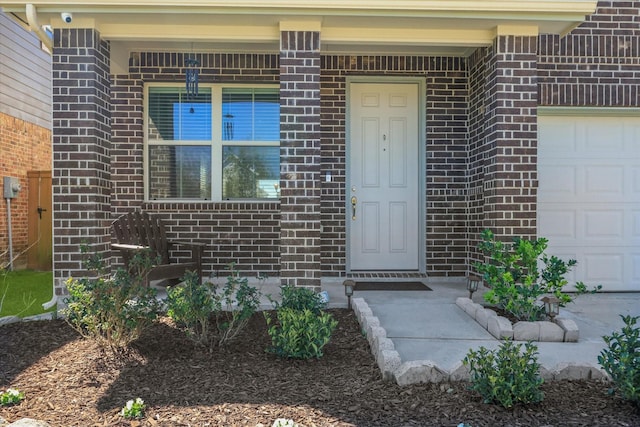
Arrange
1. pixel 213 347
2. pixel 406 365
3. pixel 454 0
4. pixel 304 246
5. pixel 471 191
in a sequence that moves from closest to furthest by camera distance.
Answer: pixel 406 365, pixel 213 347, pixel 454 0, pixel 304 246, pixel 471 191

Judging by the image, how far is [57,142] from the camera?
16.3ft

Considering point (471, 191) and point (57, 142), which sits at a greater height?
point (57, 142)

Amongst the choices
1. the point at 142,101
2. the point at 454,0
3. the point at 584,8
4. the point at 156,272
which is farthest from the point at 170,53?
the point at 584,8

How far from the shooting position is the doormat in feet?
19.2

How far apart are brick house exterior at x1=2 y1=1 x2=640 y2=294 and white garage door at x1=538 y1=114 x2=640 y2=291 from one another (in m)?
0.38

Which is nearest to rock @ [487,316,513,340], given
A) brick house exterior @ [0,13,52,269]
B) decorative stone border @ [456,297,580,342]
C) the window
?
decorative stone border @ [456,297,580,342]

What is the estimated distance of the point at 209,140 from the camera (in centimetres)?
651

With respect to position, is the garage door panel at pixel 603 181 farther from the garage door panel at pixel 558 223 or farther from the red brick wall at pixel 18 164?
the red brick wall at pixel 18 164

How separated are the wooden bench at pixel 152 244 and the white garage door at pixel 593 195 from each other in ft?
13.9

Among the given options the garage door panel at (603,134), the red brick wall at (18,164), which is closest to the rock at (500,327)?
the garage door panel at (603,134)

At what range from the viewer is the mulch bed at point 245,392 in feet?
8.89

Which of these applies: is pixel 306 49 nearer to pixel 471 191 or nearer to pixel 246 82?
pixel 246 82

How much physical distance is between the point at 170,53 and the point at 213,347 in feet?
13.9

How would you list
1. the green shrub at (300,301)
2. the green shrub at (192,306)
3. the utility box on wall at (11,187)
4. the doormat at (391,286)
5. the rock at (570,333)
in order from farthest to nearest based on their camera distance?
the utility box on wall at (11,187), the doormat at (391,286), the green shrub at (300,301), the rock at (570,333), the green shrub at (192,306)
